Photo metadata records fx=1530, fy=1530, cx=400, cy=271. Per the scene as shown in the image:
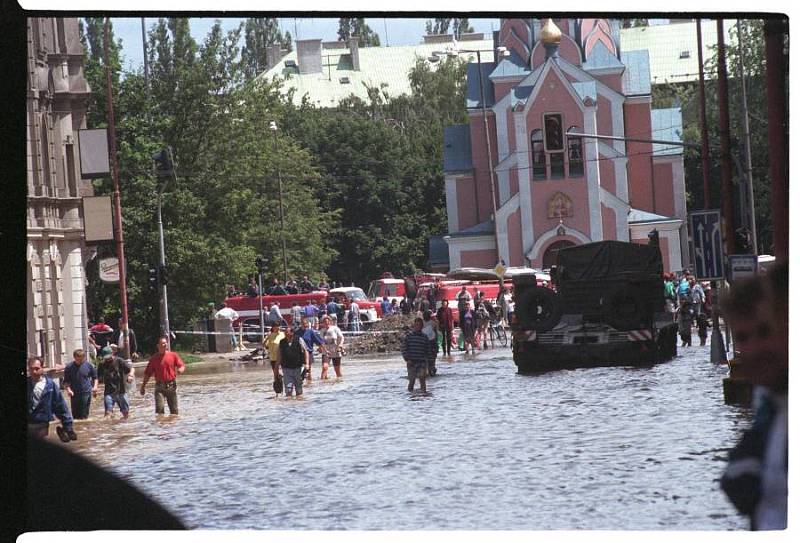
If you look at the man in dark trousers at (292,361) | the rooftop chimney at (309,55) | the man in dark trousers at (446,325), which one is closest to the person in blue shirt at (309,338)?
the man in dark trousers at (292,361)

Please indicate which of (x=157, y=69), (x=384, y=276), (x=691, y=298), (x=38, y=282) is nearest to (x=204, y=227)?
(x=384, y=276)

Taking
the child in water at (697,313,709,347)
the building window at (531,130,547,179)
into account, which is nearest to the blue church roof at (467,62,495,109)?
the building window at (531,130,547,179)

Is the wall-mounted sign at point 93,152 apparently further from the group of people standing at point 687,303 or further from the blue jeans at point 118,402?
the group of people standing at point 687,303

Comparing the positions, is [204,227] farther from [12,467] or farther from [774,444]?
[774,444]

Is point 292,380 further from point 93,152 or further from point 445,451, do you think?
point 93,152

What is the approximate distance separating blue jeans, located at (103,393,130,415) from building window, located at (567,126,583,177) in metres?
7.29

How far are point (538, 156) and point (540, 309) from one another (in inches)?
241

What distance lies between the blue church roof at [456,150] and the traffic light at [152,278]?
4.19 metres

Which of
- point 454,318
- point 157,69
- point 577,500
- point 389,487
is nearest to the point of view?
point 577,500

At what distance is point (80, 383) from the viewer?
19.5 metres

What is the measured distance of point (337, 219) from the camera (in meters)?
21.8

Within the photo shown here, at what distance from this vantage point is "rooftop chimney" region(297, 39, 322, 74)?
1456cm

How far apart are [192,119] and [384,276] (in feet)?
13.7

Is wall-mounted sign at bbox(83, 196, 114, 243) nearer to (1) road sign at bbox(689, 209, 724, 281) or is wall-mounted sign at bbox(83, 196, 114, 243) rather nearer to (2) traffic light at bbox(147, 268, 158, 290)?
(2) traffic light at bbox(147, 268, 158, 290)
